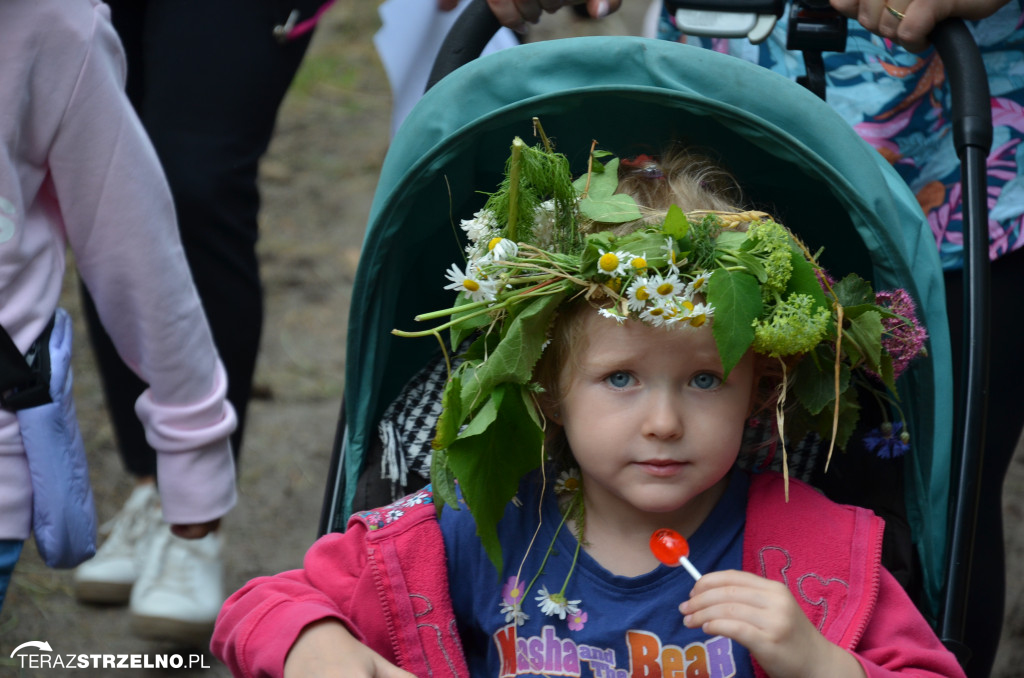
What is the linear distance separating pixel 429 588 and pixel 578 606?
233 mm

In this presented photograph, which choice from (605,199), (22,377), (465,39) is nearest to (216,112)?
(465,39)

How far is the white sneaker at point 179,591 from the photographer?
9.58 ft

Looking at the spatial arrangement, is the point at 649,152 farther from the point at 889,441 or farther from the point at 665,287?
the point at 889,441

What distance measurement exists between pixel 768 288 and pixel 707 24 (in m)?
0.67

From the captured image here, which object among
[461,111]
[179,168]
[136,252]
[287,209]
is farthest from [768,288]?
[287,209]

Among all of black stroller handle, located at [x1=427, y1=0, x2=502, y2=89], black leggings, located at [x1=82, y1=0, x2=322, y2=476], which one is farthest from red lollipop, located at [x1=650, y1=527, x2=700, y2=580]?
black leggings, located at [x1=82, y1=0, x2=322, y2=476]

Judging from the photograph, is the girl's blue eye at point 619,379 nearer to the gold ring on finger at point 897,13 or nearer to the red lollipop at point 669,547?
the red lollipop at point 669,547

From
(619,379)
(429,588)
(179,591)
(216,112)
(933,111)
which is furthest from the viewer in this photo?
(179,591)

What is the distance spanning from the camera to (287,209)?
5539mm

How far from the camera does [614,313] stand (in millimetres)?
1694

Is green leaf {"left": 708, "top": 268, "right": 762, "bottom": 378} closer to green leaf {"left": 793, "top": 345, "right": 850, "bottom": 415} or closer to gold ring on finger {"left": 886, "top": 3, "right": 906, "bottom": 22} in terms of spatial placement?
green leaf {"left": 793, "top": 345, "right": 850, "bottom": 415}

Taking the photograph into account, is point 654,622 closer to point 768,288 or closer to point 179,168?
point 768,288

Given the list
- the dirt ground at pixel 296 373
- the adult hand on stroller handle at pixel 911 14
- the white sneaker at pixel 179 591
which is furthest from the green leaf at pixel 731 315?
the dirt ground at pixel 296 373

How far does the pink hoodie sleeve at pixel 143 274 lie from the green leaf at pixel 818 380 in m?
1.17
